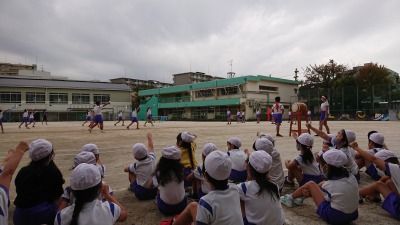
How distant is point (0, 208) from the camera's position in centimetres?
240

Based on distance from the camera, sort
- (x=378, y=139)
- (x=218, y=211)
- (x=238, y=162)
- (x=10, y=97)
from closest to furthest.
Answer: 1. (x=218, y=211)
2. (x=238, y=162)
3. (x=378, y=139)
4. (x=10, y=97)

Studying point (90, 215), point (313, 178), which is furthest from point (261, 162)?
point (313, 178)

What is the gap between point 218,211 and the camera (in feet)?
7.81

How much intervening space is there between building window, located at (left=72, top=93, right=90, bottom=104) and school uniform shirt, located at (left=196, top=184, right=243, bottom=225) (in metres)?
56.5

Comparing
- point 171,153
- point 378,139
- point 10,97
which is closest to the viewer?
point 171,153

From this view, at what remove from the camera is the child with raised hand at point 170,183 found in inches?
136

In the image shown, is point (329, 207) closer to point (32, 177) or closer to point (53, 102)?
point (32, 177)

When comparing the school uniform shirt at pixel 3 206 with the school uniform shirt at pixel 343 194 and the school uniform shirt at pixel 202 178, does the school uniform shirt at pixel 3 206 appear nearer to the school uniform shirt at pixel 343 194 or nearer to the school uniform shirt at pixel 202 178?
the school uniform shirt at pixel 202 178

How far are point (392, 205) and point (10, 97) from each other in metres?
57.7

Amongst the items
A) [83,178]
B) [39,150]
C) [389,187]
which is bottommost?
[389,187]

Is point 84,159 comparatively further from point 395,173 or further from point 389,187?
point 389,187

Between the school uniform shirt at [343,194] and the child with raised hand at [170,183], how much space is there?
Answer: 1843mm

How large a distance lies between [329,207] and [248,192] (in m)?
1.17

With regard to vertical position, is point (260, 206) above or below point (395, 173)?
below
